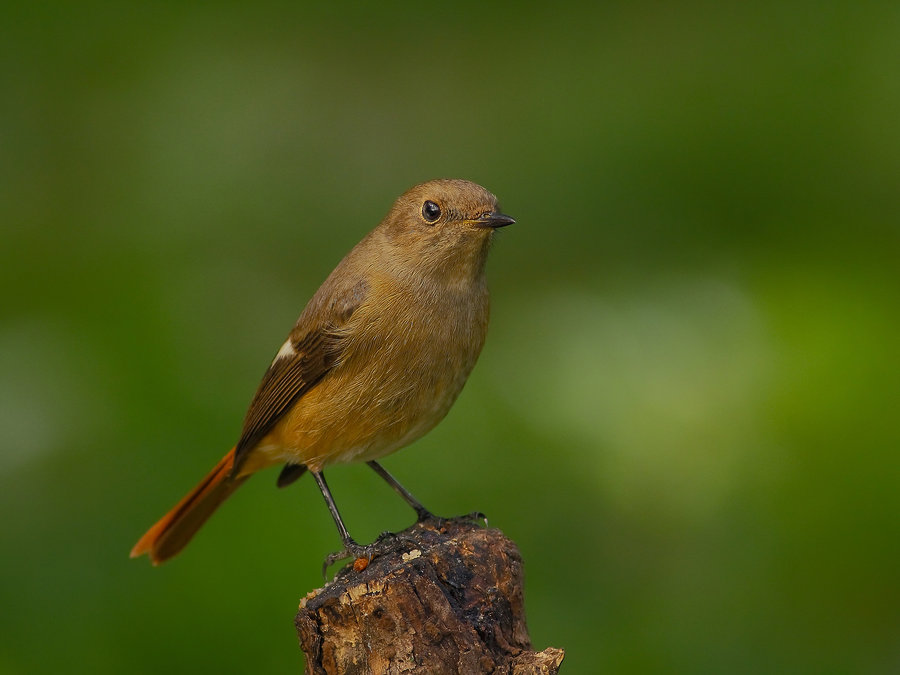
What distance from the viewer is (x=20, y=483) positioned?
Result: 16.6 feet

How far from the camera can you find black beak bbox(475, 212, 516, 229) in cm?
412

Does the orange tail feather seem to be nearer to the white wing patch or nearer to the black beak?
the white wing patch

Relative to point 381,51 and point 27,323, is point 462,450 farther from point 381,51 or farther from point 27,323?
point 381,51

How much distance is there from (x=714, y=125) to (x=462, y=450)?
292 cm

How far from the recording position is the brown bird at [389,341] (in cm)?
417

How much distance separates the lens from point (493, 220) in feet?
13.6

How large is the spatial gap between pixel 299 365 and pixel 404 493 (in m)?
0.73

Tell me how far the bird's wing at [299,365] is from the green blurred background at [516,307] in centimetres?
47

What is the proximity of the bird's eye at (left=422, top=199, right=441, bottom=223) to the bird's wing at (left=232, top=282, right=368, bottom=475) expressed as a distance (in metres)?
0.35

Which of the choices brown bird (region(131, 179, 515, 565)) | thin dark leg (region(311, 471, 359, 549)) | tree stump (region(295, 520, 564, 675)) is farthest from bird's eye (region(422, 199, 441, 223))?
tree stump (region(295, 520, 564, 675))

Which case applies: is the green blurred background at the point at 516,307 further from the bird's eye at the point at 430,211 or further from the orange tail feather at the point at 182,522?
the bird's eye at the point at 430,211

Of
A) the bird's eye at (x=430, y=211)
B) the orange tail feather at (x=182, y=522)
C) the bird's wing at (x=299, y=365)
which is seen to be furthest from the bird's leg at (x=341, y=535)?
the bird's eye at (x=430, y=211)

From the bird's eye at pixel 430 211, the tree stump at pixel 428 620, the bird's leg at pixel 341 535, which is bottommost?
the bird's leg at pixel 341 535

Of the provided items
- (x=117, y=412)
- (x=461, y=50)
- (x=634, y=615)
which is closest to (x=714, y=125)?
(x=461, y=50)
